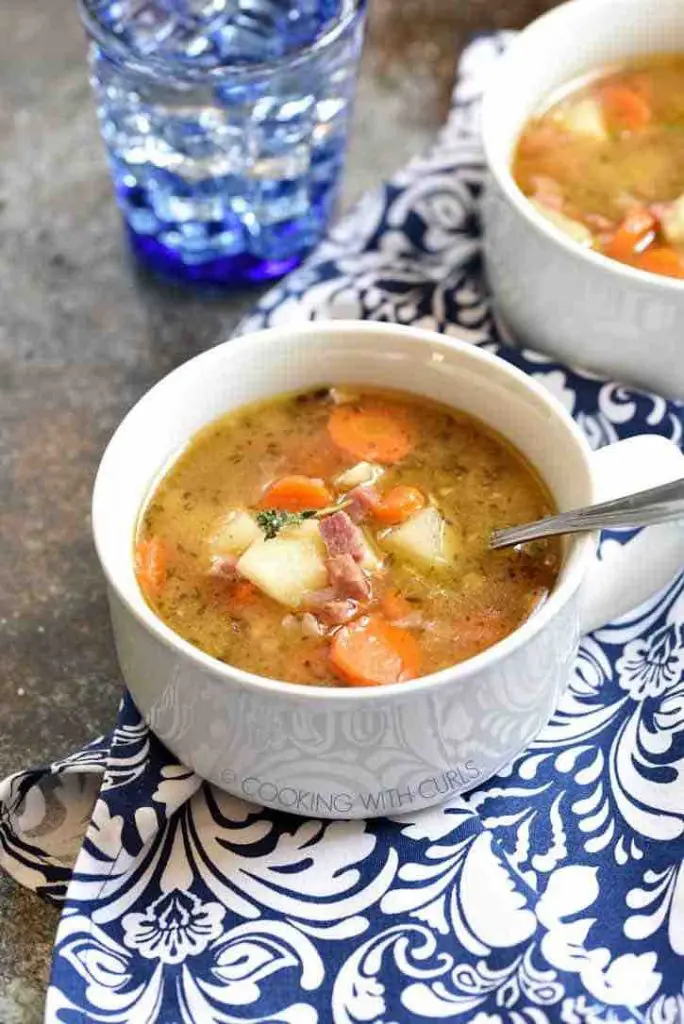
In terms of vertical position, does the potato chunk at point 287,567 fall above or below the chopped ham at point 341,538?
below

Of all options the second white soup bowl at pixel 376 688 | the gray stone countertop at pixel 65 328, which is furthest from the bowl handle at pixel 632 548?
the gray stone countertop at pixel 65 328

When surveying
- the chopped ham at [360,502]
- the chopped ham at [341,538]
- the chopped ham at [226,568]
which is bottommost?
the chopped ham at [226,568]

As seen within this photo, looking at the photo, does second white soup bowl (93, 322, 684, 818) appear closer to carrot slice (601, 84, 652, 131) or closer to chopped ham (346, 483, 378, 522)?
chopped ham (346, 483, 378, 522)

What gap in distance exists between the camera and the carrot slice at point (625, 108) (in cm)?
249

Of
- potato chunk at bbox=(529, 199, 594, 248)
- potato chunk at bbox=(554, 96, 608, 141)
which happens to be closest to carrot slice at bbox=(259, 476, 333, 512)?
potato chunk at bbox=(529, 199, 594, 248)

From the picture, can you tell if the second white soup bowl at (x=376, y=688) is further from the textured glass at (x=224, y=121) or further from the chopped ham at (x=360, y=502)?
the textured glass at (x=224, y=121)

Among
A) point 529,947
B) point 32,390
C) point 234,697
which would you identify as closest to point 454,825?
point 529,947

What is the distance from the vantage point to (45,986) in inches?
68.9

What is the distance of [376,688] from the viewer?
1582 millimetres

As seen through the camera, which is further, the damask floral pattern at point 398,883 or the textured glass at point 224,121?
the textured glass at point 224,121

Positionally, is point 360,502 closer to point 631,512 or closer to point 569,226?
point 631,512

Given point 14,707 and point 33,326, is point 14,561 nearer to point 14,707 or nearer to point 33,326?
point 14,707

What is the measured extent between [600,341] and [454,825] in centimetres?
75

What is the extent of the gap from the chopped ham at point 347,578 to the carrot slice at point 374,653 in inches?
1.4
